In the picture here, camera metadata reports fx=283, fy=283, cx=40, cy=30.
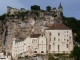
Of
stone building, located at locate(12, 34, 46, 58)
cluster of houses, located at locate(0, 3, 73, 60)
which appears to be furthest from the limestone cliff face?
stone building, located at locate(12, 34, 46, 58)

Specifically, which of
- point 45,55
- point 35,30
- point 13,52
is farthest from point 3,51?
point 45,55

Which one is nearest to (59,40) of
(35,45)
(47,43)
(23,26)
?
(47,43)

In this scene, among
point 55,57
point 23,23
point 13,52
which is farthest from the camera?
point 23,23

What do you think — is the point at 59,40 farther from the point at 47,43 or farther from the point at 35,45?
the point at 35,45

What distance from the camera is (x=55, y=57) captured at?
74.2 m

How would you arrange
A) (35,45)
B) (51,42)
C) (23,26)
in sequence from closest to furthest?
(35,45) < (51,42) < (23,26)

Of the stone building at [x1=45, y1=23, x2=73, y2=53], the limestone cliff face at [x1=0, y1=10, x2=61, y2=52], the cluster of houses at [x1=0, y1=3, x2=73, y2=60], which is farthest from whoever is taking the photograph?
the limestone cliff face at [x1=0, y1=10, x2=61, y2=52]

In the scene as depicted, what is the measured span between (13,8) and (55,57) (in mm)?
25850

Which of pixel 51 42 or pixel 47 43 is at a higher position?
pixel 51 42

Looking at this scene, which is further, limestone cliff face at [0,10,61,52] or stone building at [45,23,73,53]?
limestone cliff face at [0,10,61,52]

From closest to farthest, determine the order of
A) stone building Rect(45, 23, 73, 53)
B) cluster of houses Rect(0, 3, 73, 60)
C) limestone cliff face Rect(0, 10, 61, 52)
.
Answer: stone building Rect(45, 23, 73, 53), cluster of houses Rect(0, 3, 73, 60), limestone cliff face Rect(0, 10, 61, 52)

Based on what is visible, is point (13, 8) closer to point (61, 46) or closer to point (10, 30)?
point (10, 30)

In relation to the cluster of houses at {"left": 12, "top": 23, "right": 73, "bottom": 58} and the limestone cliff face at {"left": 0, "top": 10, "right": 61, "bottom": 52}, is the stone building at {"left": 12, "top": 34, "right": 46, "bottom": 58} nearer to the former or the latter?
the cluster of houses at {"left": 12, "top": 23, "right": 73, "bottom": 58}

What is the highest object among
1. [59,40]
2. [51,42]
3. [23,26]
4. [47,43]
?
[23,26]
